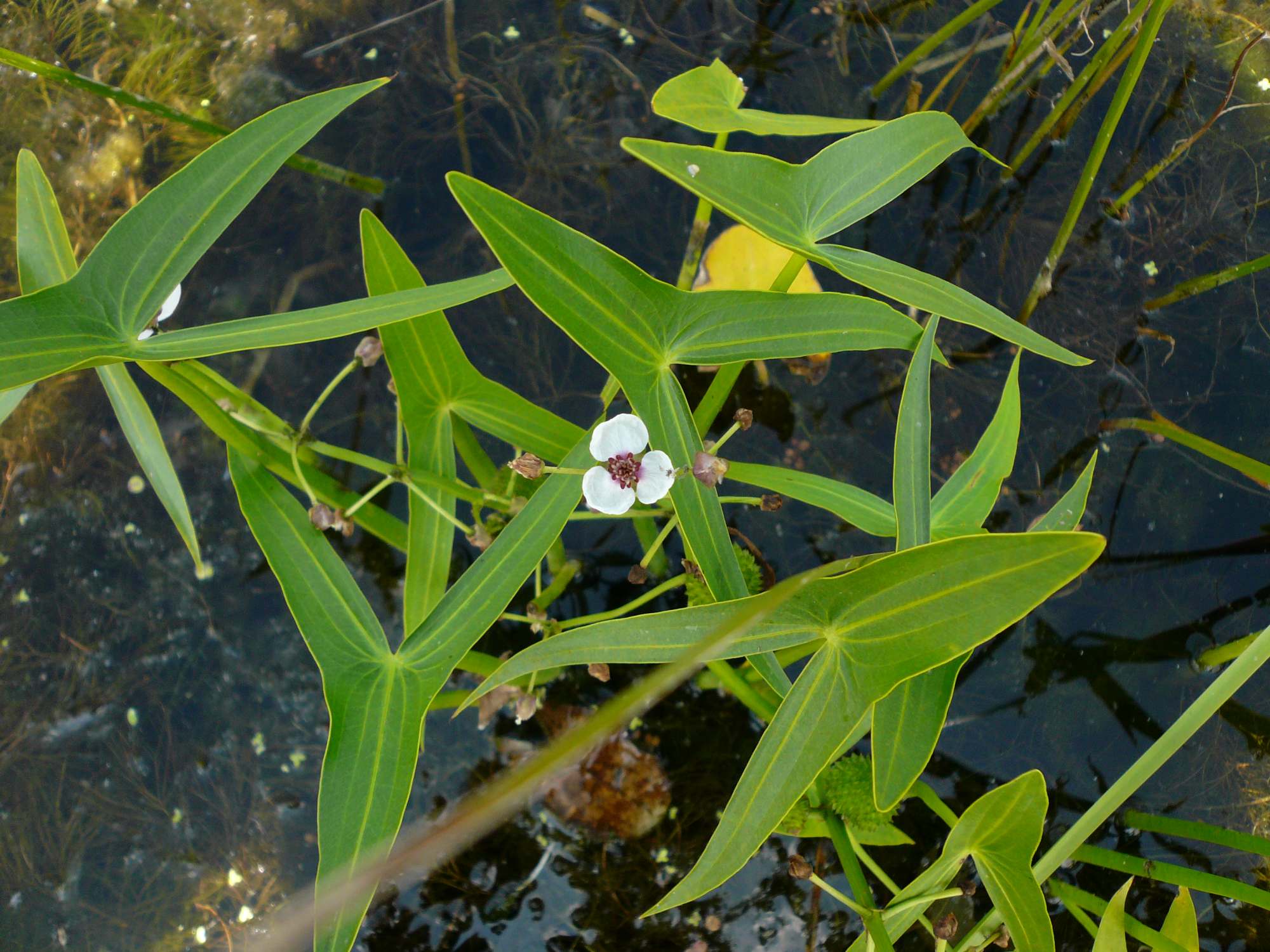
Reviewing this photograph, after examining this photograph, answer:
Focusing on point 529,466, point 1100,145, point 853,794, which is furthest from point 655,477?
point 1100,145

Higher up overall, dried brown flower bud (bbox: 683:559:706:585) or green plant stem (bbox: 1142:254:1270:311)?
green plant stem (bbox: 1142:254:1270:311)

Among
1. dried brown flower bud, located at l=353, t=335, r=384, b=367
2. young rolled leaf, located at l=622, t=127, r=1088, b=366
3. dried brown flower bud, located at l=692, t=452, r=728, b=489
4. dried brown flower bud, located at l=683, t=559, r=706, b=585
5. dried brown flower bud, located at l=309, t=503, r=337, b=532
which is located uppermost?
young rolled leaf, located at l=622, t=127, r=1088, b=366

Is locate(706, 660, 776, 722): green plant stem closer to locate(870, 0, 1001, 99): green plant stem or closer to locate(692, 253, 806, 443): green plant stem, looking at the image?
locate(692, 253, 806, 443): green plant stem

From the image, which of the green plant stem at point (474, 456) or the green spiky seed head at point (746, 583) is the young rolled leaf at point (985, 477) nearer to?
the green spiky seed head at point (746, 583)

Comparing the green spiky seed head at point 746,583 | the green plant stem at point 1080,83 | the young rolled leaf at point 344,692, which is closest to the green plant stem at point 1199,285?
the green plant stem at point 1080,83

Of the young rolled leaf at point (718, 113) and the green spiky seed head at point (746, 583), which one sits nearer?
the young rolled leaf at point (718, 113)

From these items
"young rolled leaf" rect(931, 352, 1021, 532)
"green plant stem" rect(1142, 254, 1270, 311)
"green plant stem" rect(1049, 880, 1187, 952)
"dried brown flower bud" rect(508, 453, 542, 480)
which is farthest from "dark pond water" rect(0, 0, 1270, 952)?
"dried brown flower bud" rect(508, 453, 542, 480)
